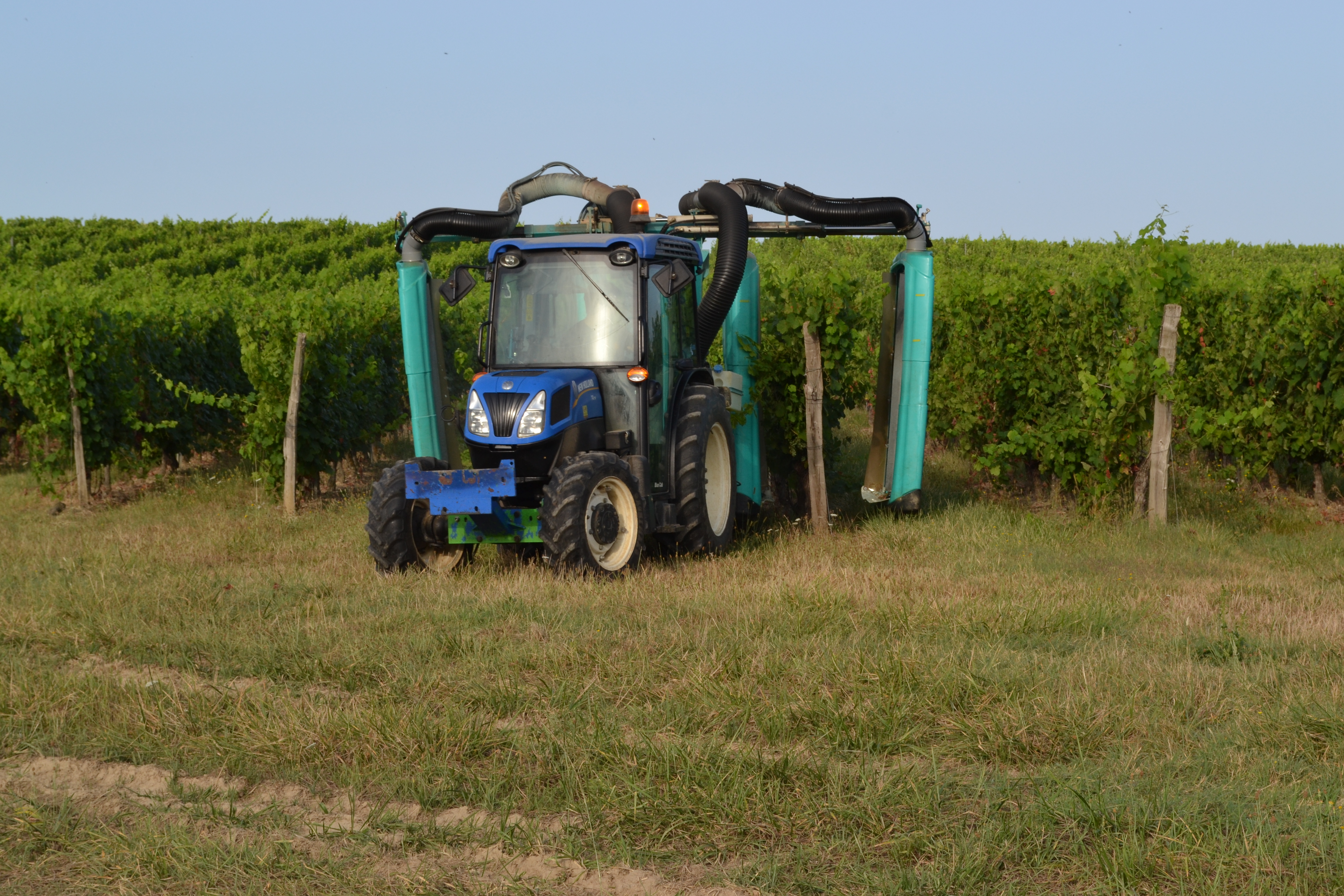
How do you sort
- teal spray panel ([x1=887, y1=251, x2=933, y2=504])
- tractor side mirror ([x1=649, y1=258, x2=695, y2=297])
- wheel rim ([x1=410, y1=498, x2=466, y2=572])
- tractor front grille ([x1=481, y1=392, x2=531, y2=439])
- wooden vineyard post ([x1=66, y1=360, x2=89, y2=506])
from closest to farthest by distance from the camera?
1. tractor front grille ([x1=481, y1=392, x2=531, y2=439])
2. wheel rim ([x1=410, y1=498, x2=466, y2=572])
3. tractor side mirror ([x1=649, y1=258, x2=695, y2=297])
4. teal spray panel ([x1=887, y1=251, x2=933, y2=504])
5. wooden vineyard post ([x1=66, y1=360, x2=89, y2=506])

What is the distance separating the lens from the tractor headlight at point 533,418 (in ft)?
25.5

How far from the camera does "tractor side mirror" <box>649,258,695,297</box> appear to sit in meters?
8.27

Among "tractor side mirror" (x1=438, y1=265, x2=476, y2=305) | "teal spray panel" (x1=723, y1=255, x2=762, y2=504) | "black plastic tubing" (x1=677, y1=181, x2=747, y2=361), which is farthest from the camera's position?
"teal spray panel" (x1=723, y1=255, x2=762, y2=504)

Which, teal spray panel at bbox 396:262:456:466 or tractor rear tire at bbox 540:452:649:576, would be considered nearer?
tractor rear tire at bbox 540:452:649:576

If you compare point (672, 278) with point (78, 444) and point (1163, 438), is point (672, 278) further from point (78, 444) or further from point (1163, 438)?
point (78, 444)

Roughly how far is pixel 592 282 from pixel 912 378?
9.53 feet

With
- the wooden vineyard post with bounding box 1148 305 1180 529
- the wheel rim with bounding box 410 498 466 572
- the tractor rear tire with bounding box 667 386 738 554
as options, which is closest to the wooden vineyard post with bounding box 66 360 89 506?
the wheel rim with bounding box 410 498 466 572

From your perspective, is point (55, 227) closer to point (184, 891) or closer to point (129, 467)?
point (129, 467)

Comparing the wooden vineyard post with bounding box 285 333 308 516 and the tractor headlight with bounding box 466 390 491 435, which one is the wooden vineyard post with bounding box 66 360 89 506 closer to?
the wooden vineyard post with bounding box 285 333 308 516

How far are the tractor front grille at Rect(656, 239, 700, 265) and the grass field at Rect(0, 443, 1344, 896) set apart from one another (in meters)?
2.27

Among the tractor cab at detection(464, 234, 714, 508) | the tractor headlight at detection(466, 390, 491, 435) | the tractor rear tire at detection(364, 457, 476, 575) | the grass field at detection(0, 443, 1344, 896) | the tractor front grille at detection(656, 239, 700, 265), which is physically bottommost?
the grass field at detection(0, 443, 1344, 896)

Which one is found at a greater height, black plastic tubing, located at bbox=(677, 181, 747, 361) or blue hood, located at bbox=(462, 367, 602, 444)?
black plastic tubing, located at bbox=(677, 181, 747, 361)

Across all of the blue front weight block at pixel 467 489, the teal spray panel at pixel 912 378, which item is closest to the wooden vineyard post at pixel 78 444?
the blue front weight block at pixel 467 489

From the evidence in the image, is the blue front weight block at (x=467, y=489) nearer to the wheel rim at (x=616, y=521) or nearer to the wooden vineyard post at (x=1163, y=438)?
the wheel rim at (x=616, y=521)
